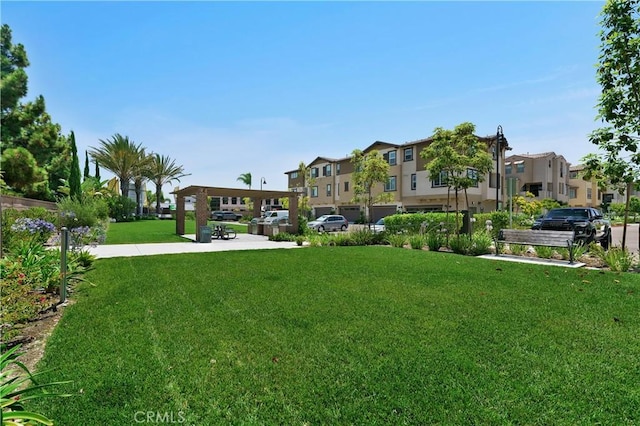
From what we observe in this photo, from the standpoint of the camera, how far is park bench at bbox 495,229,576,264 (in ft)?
32.4

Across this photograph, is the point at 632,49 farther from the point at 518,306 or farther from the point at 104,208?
the point at 104,208

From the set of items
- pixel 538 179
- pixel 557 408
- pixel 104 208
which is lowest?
pixel 557 408

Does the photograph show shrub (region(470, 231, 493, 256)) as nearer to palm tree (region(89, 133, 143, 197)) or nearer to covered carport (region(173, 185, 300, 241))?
covered carport (region(173, 185, 300, 241))

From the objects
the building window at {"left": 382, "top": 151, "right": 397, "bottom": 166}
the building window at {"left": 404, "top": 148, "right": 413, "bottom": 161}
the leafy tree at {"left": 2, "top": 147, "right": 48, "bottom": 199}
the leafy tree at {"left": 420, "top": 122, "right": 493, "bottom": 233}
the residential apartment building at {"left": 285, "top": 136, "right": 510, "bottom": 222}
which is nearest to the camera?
the leafy tree at {"left": 420, "top": 122, "right": 493, "bottom": 233}

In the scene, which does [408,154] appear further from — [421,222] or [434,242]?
[434,242]

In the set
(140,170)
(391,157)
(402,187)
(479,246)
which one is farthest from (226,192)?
(140,170)

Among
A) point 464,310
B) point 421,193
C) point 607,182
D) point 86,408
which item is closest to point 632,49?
point 607,182

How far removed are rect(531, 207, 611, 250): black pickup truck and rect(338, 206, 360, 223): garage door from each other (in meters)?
29.9

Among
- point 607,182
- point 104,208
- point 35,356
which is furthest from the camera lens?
point 104,208

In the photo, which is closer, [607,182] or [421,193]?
[607,182]

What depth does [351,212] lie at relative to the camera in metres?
46.5

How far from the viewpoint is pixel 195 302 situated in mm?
5559

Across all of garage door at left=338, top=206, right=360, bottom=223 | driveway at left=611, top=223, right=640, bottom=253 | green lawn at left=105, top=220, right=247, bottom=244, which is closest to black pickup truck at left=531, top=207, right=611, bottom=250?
driveway at left=611, top=223, right=640, bottom=253

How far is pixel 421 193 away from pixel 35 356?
3452 centimetres
